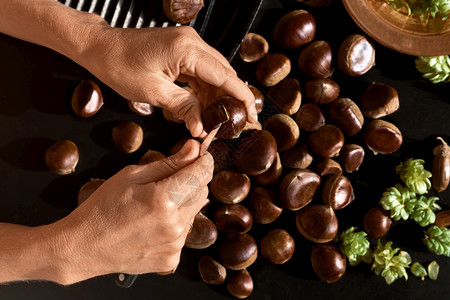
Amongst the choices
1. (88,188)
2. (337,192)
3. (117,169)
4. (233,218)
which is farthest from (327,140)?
(88,188)

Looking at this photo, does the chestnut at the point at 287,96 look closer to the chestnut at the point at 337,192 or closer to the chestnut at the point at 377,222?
the chestnut at the point at 337,192

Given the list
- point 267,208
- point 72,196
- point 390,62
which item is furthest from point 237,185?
point 390,62

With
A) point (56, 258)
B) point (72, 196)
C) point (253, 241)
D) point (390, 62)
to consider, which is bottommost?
point (72, 196)

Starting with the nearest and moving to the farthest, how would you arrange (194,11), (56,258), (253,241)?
(56,258)
(194,11)
(253,241)

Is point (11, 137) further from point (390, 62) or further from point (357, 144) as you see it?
point (390, 62)

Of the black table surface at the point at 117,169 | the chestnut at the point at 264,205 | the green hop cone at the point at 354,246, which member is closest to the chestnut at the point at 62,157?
the black table surface at the point at 117,169

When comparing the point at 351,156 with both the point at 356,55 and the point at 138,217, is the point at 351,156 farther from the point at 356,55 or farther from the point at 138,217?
the point at 138,217
